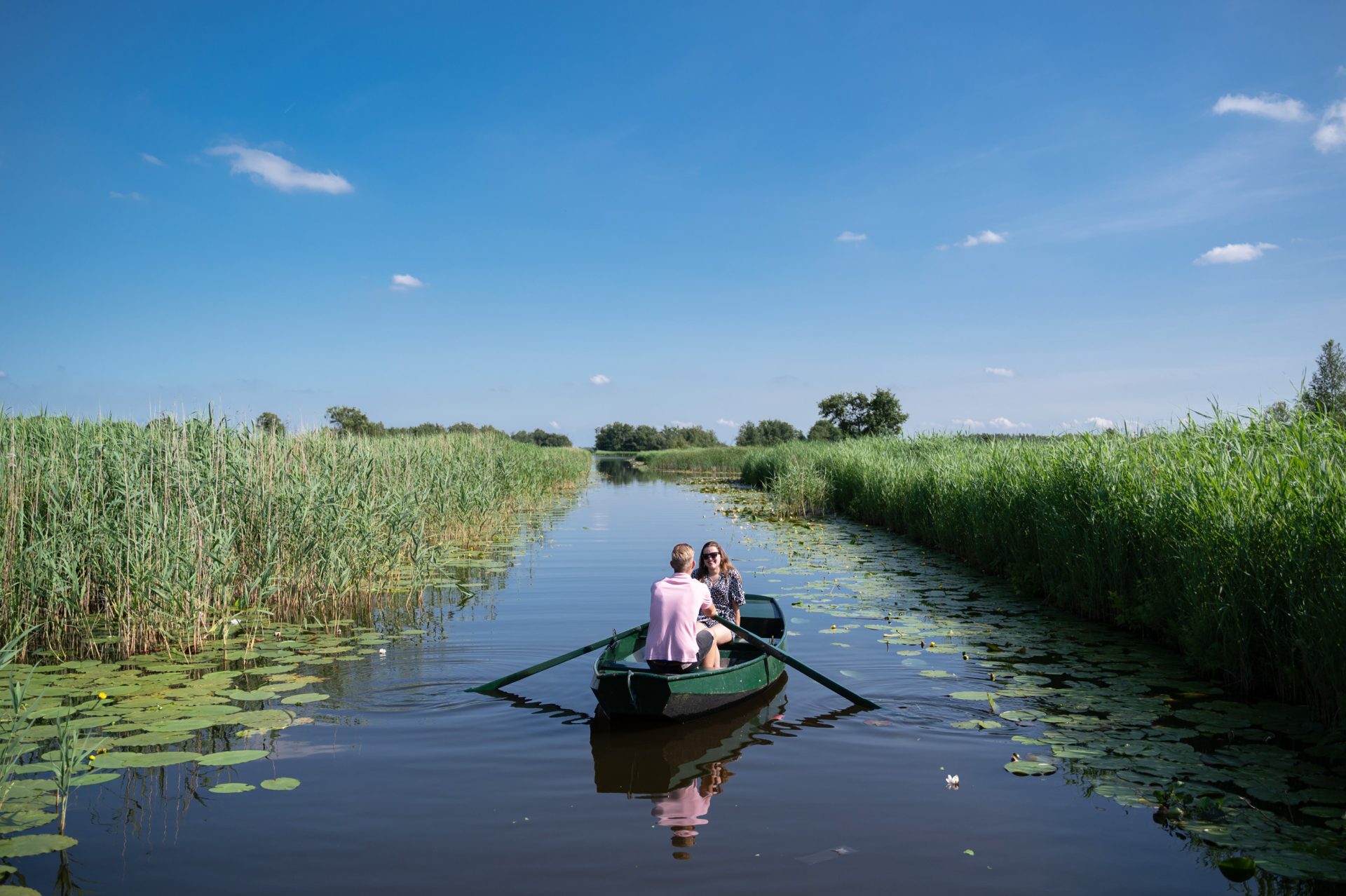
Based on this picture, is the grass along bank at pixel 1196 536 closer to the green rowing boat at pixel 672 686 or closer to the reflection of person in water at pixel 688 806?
the green rowing boat at pixel 672 686

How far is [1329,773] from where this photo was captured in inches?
224

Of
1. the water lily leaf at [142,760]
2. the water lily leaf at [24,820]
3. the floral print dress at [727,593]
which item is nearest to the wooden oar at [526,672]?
the floral print dress at [727,593]

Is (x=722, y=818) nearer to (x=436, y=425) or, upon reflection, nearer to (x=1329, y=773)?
(x=1329, y=773)

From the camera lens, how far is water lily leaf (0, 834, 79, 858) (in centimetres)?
470

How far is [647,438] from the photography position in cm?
15088

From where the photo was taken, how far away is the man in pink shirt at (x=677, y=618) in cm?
701

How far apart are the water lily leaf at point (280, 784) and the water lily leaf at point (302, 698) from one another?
5.72 feet

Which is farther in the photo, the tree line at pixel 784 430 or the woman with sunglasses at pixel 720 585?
the tree line at pixel 784 430

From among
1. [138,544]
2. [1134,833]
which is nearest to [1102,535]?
[1134,833]

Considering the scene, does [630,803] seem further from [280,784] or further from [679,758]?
[280,784]

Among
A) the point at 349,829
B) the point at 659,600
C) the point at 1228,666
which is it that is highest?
the point at 659,600

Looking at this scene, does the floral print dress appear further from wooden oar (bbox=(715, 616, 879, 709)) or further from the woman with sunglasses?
wooden oar (bbox=(715, 616, 879, 709))

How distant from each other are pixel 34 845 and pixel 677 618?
4523 millimetres

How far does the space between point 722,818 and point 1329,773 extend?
4.30 m
